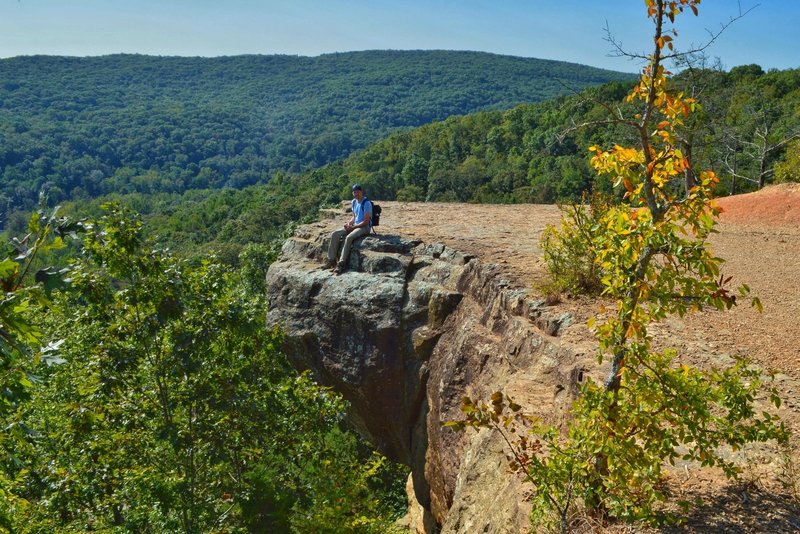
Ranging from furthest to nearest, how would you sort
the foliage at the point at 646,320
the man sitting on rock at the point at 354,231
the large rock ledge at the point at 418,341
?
the man sitting on rock at the point at 354,231 < the large rock ledge at the point at 418,341 < the foliage at the point at 646,320

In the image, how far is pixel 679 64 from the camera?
3986mm

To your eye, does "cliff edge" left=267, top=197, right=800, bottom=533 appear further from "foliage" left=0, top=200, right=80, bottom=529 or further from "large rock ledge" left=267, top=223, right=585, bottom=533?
"foliage" left=0, top=200, right=80, bottom=529

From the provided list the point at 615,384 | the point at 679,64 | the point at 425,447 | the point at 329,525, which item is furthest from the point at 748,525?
the point at 425,447

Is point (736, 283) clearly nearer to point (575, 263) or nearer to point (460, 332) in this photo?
point (575, 263)

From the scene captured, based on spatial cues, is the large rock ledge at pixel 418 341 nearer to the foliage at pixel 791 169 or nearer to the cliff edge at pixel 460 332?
the cliff edge at pixel 460 332

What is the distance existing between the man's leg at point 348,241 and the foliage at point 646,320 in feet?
29.7

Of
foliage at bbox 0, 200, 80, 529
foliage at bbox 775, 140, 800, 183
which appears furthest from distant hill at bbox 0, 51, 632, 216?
foliage at bbox 0, 200, 80, 529

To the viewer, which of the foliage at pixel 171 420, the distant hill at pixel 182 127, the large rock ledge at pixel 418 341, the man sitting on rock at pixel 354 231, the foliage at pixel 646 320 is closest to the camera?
the foliage at pixel 646 320

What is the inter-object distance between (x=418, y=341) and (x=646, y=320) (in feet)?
27.1

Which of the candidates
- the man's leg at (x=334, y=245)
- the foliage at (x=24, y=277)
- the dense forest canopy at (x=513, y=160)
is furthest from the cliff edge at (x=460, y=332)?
the dense forest canopy at (x=513, y=160)

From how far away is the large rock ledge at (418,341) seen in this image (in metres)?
8.91

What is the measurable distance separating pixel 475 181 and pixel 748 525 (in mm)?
38990

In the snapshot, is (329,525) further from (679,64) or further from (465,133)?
(465,133)

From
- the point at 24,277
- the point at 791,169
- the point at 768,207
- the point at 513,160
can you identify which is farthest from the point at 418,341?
the point at 513,160
